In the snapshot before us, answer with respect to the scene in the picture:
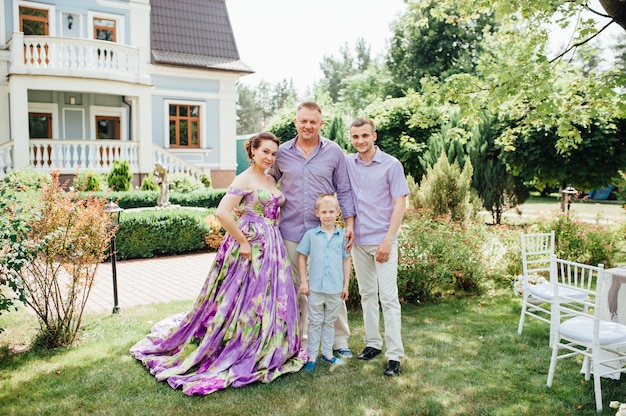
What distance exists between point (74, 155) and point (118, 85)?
2.60m

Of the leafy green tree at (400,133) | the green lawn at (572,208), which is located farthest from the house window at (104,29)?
the green lawn at (572,208)

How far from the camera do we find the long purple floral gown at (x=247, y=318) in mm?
4215

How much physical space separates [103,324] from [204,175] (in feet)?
41.2

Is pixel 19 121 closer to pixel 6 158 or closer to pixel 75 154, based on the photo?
pixel 6 158

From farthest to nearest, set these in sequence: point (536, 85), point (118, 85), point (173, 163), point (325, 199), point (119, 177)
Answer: point (173, 163) < point (118, 85) < point (119, 177) < point (536, 85) < point (325, 199)

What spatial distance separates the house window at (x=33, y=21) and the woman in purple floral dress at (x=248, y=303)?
16.1 meters

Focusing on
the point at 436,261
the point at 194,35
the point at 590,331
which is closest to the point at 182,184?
the point at 194,35

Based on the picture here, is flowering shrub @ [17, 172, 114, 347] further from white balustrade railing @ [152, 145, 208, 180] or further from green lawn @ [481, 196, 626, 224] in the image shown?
white balustrade railing @ [152, 145, 208, 180]

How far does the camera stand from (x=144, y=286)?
784 centimetres

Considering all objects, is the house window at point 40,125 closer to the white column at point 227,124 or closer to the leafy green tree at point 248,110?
the white column at point 227,124

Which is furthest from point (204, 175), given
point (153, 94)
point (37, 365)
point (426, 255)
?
point (37, 365)

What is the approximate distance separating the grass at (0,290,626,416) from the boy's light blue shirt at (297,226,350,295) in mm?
707

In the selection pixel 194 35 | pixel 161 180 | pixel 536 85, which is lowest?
pixel 161 180

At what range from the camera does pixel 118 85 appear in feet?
53.7
